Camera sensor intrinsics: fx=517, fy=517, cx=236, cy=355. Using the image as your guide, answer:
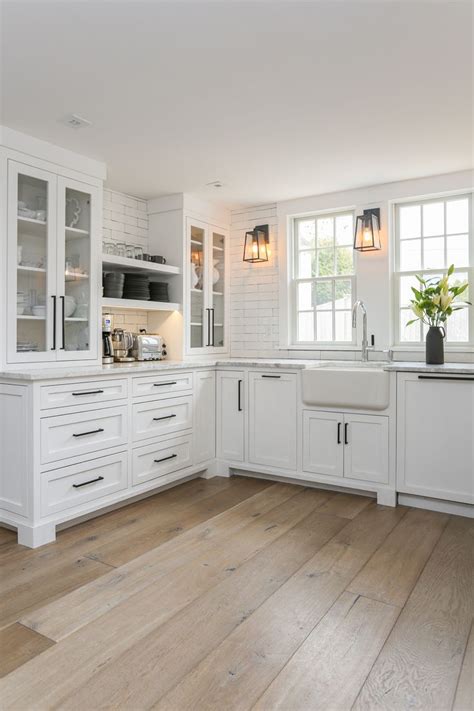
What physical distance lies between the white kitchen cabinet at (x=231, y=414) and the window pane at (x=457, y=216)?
2.11 m

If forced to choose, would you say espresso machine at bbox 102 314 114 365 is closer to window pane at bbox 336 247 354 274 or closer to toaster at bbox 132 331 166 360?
toaster at bbox 132 331 166 360

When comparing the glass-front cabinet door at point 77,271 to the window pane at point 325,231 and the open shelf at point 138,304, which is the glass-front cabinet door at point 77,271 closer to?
the open shelf at point 138,304

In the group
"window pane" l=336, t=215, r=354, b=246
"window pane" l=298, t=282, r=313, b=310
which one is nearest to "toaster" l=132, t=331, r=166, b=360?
"window pane" l=298, t=282, r=313, b=310

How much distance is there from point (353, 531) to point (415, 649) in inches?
47.0

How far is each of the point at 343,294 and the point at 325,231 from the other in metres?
0.63

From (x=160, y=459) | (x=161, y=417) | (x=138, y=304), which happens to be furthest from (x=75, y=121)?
(x=160, y=459)

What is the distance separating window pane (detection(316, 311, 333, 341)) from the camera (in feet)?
15.8

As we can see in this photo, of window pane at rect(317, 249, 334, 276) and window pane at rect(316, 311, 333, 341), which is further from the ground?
window pane at rect(317, 249, 334, 276)

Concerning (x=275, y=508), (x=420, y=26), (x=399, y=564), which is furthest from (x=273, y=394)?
(x=420, y=26)

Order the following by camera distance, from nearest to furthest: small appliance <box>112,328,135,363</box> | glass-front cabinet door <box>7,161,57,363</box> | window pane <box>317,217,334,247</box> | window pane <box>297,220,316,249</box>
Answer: glass-front cabinet door <box>7,161,57,363</box>
small appliance <box>112,328,135,363</box>
window pane <box>317,217,334,247</box>
window pane <box>297,220,316,249</box>

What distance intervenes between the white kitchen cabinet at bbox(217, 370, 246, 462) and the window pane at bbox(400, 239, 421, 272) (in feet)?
5.53

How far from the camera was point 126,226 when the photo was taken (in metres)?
4.66

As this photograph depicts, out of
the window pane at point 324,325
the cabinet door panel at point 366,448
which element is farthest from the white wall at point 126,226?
the cabinet door panel at point 366,448

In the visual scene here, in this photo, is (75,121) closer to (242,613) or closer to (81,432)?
(81,432)
